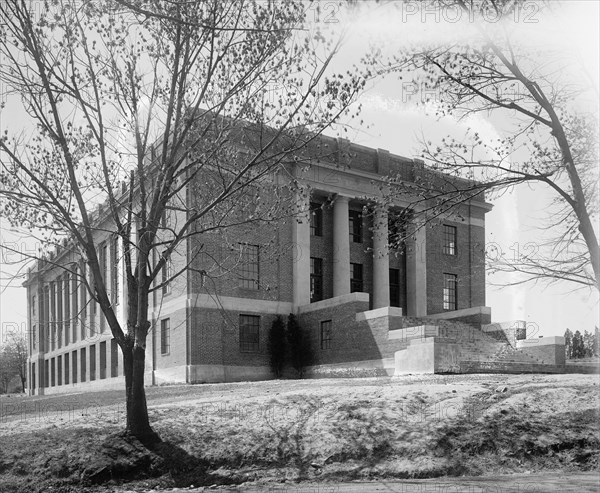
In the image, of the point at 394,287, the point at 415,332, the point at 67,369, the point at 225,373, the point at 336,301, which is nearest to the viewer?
the point at 415,332

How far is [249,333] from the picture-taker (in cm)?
3688

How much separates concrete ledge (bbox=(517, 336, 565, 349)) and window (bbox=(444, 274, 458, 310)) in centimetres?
1208

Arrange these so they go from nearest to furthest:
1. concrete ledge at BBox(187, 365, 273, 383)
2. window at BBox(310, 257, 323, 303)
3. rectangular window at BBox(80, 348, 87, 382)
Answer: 1. concrete ledge at BBox(187, 365, 273, 383)
2. window at BBox(310, 257, 323, 303)
3. rectangular window at BBox(80, 348, 87, 382)

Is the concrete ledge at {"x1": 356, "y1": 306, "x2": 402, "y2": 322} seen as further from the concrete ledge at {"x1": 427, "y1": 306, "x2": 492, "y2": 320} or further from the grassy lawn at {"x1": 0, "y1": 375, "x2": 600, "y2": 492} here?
the grassy lawn at {"x1": 0, "y1": 375, "x2": 600, "y2": 492}

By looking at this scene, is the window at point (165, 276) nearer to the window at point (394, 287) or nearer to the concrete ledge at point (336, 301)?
the concrete ledge at point (336, 301)

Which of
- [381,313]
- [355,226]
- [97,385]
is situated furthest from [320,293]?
[97,385]

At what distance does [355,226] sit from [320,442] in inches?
1212

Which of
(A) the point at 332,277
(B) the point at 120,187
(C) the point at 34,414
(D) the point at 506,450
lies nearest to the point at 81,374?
(A) the point at 332,277

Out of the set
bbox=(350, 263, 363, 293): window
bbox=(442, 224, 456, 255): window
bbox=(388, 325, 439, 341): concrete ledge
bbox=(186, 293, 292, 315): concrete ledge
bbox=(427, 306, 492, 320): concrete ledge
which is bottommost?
bbox=(388, 325, 439, 341): concrete ledge

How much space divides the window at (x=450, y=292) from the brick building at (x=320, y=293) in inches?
2.8

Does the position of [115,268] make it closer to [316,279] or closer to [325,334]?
[325,334]

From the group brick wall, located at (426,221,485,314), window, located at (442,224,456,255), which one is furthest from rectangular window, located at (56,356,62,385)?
window, located at (442,224,456,255)

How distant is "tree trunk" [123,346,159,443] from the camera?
1297 cm

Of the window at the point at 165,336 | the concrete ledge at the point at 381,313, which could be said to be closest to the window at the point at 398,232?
the concrete ledge at the point at 381,313
